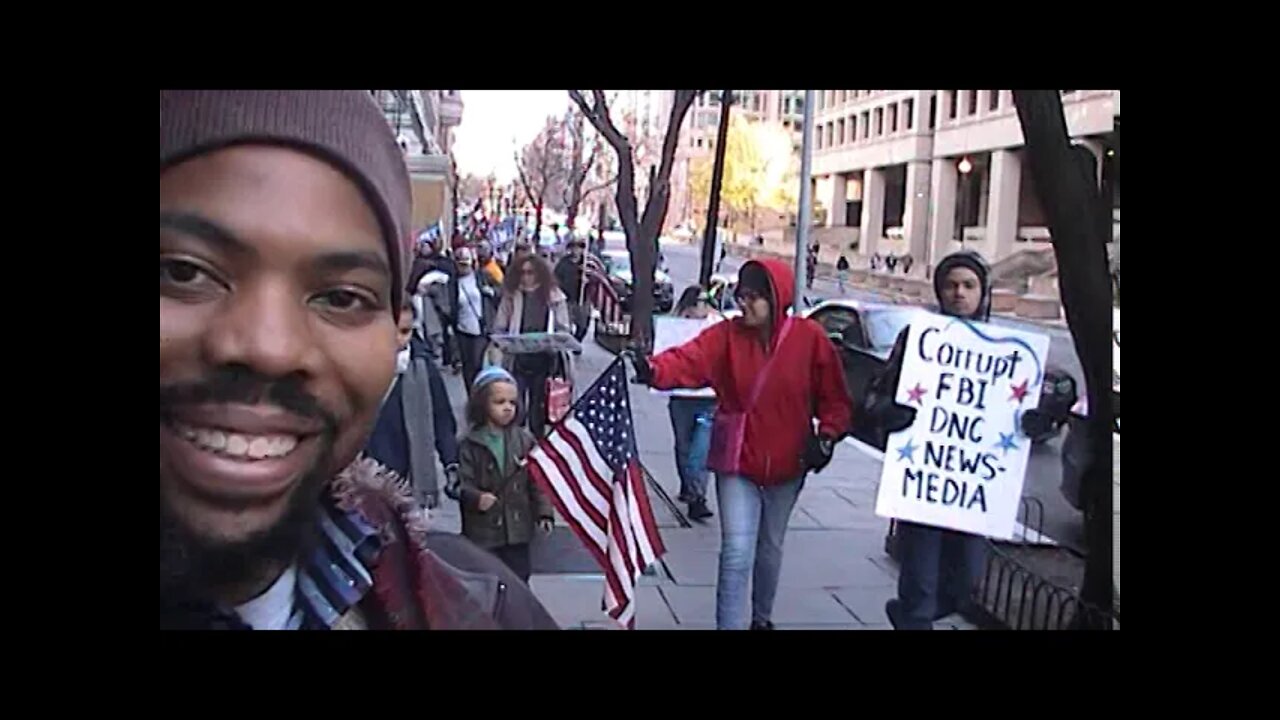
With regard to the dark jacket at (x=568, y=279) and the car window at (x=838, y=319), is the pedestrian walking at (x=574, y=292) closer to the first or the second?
the dark jacket at (x=568, y=279)

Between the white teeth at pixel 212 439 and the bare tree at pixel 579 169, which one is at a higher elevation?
the bare tree at pixel 579 169

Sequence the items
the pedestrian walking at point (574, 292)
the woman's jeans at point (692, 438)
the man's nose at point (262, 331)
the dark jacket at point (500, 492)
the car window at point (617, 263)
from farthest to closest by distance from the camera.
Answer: the car window at point (617, 263) → the pedestrian walking at point (574, 292) → the woman's jeans at point (692, 438) → the dark jacket at point (500, 492) → the man's nose at point (262, 331)

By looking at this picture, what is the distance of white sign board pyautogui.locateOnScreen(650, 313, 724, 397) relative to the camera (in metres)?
4.02

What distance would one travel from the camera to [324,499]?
12.3 feet

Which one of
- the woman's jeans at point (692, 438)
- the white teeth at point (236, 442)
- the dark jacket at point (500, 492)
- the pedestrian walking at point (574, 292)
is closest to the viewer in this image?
the white teeth at point (236, 442)

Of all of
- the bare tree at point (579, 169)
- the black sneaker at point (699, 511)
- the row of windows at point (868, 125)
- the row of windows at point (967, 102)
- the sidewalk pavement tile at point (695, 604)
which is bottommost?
the sidewalk pavement tile at point (695, 604)

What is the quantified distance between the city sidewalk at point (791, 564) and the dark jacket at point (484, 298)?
0.29 meters

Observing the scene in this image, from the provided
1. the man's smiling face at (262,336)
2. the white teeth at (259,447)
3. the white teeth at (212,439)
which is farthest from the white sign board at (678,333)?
the white teeth at (212,439)

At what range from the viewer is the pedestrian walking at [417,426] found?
148 inches
